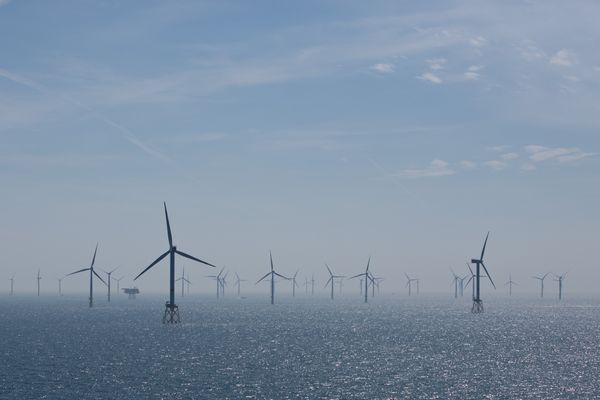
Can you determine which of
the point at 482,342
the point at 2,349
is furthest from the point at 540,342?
the point at 2,349

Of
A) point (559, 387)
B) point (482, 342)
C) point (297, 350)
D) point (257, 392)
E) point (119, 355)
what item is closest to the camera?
point (257, 392)

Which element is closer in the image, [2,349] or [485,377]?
[485,377]

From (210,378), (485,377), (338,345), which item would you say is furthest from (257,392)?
(338,345)

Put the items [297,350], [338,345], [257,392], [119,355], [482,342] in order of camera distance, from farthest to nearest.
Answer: [482,342] < [338,345] < [297,350] < [119,355] < [257,392]

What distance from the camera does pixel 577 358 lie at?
121688 millimetres

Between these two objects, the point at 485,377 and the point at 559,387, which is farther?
the point at 485,377

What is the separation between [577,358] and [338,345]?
42.9m

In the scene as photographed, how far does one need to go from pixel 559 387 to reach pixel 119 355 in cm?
6707

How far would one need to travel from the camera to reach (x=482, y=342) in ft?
504

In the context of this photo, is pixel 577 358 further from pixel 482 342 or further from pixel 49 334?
pixel 49 334

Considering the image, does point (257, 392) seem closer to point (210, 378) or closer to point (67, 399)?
point (210, 378)

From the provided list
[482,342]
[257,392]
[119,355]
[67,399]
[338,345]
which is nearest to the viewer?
[67,399]

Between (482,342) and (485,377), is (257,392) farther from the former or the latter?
(482,342)

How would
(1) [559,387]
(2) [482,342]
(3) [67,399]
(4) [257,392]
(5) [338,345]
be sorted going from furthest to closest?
(2) [482,342], (5) [338,345], (1) [559,387], (4) [257,392], (3) [67,399]
